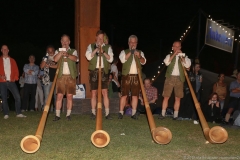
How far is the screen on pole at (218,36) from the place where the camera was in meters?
13.7

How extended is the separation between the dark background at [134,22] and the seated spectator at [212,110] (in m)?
17.8

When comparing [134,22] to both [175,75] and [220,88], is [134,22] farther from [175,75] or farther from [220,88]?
[175,75]

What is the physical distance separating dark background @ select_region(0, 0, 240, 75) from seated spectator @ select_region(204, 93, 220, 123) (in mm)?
17846

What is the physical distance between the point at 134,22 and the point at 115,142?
101 ft

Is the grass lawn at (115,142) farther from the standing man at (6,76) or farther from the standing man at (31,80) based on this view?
the standing man at (31,80)

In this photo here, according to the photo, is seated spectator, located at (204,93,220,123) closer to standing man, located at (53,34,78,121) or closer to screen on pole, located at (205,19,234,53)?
standing man, located at (53,34,78,121)

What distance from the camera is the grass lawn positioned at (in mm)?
4863

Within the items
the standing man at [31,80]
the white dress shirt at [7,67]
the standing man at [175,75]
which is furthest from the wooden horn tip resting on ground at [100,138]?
the standing man at [31,80]

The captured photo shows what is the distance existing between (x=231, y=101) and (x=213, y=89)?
0.57 metres

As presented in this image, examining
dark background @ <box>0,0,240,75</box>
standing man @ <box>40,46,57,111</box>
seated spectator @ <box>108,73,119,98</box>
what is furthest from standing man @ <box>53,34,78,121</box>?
dark background @ <box>0,0,240,75</box>

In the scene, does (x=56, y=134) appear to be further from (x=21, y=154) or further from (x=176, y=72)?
(x=176, y=72)

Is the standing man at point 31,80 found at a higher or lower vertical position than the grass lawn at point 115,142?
higher

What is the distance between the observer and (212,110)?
9.02 m

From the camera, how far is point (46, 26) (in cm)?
3275
